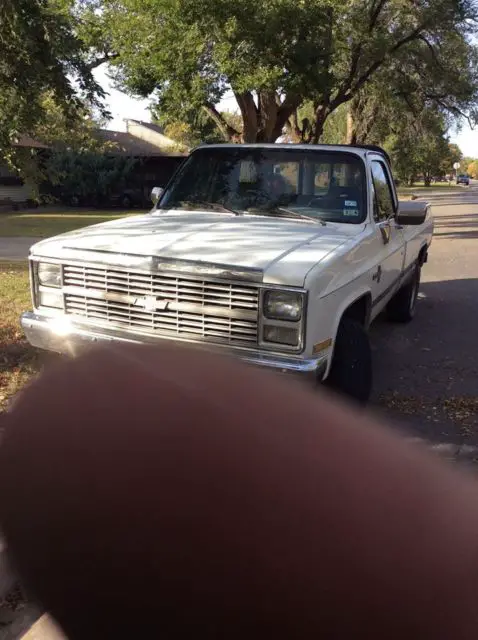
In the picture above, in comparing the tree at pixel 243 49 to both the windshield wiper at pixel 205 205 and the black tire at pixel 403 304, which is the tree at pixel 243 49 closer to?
the black tire at pixel 403 304

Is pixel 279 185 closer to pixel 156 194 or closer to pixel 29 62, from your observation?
pixel 156 194

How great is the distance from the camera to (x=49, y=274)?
4344 millimetres

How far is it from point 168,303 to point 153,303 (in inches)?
4.0

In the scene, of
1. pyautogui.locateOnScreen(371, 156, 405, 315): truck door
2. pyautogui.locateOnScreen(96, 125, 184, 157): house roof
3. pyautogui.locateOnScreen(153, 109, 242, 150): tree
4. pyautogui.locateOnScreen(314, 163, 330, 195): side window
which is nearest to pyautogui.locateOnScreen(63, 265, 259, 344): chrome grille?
pyautogui.locateOnScreen(371, 156, 405, 315): truck door

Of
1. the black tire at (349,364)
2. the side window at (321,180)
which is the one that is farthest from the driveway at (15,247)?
the black tire at (349,364)

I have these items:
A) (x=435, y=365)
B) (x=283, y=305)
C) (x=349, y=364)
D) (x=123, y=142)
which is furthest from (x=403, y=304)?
(x=123, y=142)

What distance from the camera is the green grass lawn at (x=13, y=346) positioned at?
4.79 meters

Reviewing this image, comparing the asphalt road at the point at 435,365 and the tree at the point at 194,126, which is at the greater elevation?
the tree at the point at 194,126

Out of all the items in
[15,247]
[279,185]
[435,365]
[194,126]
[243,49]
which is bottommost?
[15,247]

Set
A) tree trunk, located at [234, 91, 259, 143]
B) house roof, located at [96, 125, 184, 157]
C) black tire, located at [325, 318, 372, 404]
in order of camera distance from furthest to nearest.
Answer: house roof, located at [96, 125, 184, 157] < tree trunk, located at [234, 91, 259, 143] < black tire, located at [325, 318, 372, 404]

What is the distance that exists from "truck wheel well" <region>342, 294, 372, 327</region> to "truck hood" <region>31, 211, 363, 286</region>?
1.62 feet

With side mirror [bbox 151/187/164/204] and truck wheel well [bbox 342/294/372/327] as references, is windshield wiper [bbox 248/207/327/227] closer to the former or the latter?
truck wheel well [bbox 342/294/372/327]

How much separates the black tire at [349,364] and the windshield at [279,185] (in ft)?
3.65

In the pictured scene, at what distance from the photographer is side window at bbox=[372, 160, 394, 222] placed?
5292mm
